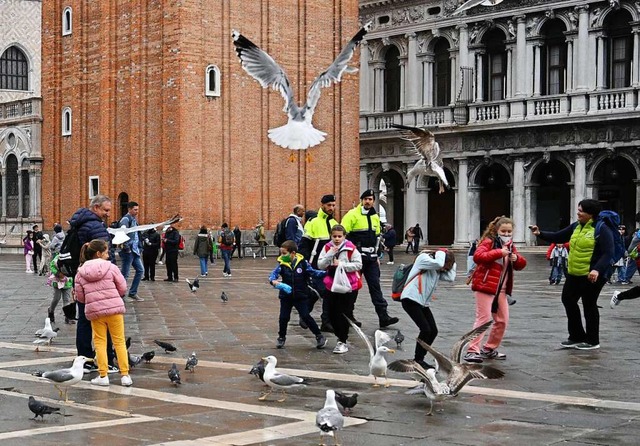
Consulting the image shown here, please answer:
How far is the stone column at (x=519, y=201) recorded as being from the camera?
43688 mm

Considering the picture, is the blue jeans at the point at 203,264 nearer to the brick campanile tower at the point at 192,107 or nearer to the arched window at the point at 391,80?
the brick campanile tower at the point at 192,107

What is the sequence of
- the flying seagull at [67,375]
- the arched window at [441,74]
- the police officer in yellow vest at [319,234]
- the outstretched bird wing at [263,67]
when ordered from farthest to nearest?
1. the arched window at [441,74]
2. the outstretched bird wing at [263,67]
3. the police officer in yellow vest at [319,234]
4. the flying seagull at [67,375]

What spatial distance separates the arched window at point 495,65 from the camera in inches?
1812

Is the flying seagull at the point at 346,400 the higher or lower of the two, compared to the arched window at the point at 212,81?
lower

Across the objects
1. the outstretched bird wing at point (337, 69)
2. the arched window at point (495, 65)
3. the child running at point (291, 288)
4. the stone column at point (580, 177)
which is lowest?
the child running at point (291, 288)

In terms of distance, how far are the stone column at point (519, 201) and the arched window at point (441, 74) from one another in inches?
212

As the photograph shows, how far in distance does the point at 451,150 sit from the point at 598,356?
115 feet

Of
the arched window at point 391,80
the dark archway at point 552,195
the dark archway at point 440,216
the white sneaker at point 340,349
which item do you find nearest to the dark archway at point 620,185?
the dark archway at point 552,195

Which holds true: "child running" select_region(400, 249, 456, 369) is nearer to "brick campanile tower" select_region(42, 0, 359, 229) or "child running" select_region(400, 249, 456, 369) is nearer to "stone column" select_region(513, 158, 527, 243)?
"brick campanile tower" select_region(42, 0, 359, 229)

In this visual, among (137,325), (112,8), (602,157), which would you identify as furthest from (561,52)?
(137,325)

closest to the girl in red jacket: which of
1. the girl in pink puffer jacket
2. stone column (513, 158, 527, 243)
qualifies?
the girl in pink puffer jacket

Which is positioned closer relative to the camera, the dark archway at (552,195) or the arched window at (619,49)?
the arched window at (619,49)

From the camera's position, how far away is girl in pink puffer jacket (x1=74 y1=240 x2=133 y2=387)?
10109 millimetres

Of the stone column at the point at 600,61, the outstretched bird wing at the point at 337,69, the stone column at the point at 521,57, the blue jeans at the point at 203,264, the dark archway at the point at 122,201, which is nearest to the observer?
the outstretched bird wing at the point at 337,69
